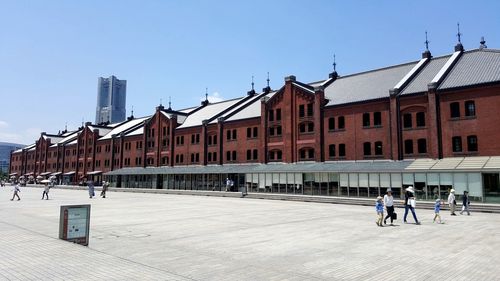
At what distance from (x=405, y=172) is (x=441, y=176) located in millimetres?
3009

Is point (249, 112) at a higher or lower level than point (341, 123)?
higher

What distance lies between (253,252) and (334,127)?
3465 cm

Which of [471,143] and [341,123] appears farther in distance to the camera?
[341,123]

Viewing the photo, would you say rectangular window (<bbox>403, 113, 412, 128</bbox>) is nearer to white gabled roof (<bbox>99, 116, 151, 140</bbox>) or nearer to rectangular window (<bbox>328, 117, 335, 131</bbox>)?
rectangular window (<bbox>328, 117, 335, 131</bbox>)

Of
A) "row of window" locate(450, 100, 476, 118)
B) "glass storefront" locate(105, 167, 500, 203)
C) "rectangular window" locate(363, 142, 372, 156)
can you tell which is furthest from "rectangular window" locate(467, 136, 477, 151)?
"rectangular window" locate(363, 142, 372, 156)

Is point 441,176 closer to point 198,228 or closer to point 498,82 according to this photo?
point 498,82

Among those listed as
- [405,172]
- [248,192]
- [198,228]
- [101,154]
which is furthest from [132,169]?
[198,228]

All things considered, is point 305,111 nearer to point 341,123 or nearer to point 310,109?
point 310,109

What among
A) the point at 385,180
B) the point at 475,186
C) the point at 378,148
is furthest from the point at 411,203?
the point at 378,148

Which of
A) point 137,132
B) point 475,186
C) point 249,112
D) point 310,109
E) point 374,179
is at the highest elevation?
point 249,112

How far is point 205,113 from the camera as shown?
68.9m

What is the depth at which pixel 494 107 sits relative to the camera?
3341 cm

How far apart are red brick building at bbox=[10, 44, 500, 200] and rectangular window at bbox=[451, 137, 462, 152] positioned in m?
0.09

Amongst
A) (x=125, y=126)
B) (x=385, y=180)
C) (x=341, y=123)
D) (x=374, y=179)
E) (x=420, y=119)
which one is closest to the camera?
(x=385, y=180)
